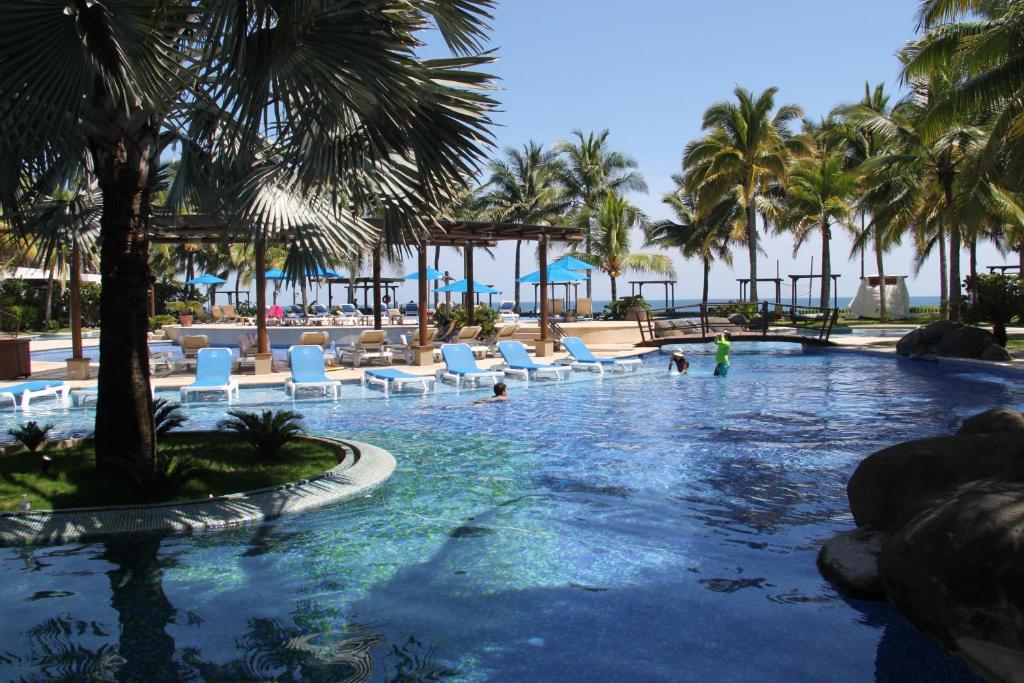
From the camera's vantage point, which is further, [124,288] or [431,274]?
[431,274]

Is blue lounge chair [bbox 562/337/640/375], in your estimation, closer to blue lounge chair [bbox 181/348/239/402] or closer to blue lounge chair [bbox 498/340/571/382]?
blue lounge chair [bbox 498/340/571/382]

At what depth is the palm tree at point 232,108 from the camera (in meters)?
5.60

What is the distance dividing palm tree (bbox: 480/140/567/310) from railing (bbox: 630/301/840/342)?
10463mm

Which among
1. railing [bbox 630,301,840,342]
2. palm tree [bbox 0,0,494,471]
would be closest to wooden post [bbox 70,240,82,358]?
palm tree [bbox 0,0,494,471]

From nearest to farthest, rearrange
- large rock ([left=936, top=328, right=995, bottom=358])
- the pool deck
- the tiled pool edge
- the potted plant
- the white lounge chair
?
the tiled pool edge
the pool deck
the white lounge chair
large rock ([left=936, top=328, right=995, bottom=358])
the potted plant

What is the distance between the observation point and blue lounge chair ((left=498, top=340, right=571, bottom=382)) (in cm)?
1675

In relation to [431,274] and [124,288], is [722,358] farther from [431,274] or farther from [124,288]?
[431,274]

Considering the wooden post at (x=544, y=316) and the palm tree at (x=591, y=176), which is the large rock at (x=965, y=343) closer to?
the wooden post at (x=544, y=316)

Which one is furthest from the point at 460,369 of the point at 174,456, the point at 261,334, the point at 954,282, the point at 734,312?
the point at 734,312

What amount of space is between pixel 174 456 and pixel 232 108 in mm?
4041

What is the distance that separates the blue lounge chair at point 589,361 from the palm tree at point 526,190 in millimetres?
24248

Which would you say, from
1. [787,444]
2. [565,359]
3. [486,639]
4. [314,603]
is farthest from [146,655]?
[565,359]

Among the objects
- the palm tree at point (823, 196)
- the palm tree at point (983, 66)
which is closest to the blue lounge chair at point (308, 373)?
the palm tree at point (983, 66)

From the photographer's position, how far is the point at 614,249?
38.8 meters
